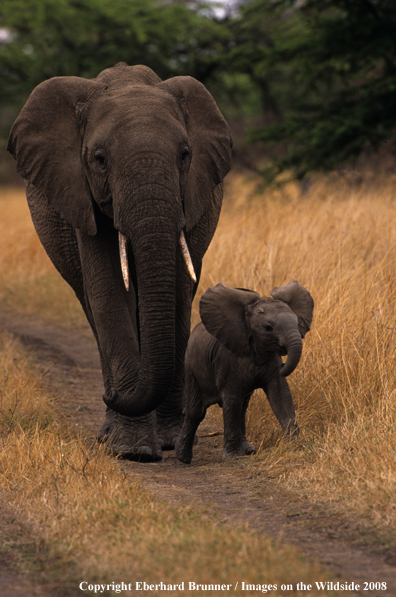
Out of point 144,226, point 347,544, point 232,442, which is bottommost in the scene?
point 232,442

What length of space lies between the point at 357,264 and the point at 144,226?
313cm

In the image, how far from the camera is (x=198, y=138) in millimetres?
5469

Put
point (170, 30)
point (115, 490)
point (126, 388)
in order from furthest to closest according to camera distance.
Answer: point (170, 30) → point (126, 388) → point (115, 490)

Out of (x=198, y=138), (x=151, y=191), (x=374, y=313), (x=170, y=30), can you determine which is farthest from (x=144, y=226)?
(x=170, y=30)

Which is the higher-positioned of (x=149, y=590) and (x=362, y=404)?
(x=149, y=590)

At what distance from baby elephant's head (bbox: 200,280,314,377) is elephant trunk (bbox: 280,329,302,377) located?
10cm

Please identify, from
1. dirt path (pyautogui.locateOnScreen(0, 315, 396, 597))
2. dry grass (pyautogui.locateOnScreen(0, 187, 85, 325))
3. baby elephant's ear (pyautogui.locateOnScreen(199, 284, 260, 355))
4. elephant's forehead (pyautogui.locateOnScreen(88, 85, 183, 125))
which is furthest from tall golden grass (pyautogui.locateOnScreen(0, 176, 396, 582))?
dry grass (pyautogui.locateOnScreen(0, 187, 85, 325))

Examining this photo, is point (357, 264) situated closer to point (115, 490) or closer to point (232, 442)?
point (232, 442)

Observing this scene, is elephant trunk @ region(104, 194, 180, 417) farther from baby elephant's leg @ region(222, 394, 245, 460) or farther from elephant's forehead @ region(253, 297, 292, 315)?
elephant's forehead @ region(253, 297, 292, 315)

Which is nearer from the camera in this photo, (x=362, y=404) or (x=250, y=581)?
(x=250, y=581)

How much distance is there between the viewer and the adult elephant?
15.3 feet

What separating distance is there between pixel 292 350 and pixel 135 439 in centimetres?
147

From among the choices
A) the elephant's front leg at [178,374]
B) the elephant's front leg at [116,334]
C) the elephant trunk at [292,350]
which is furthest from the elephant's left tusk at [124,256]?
the elephant trunk at [292,350]

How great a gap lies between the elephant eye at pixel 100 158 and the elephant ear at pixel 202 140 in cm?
60
